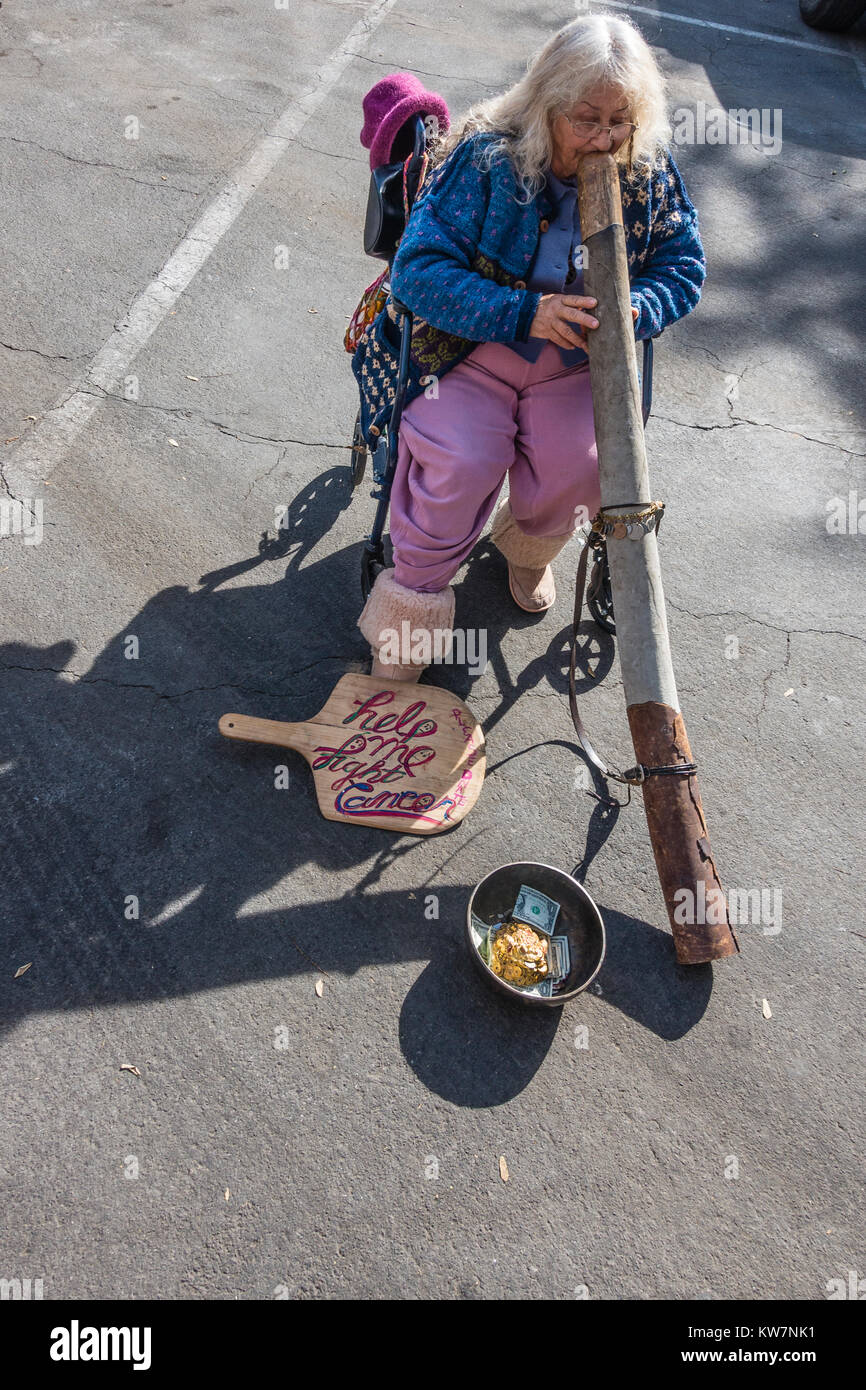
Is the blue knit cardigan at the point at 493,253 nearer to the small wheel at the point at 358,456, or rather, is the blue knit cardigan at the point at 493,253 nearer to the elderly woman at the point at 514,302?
the elderly woman at the point at 514,302

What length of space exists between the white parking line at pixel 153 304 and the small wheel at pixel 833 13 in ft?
16.7

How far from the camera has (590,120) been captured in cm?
247

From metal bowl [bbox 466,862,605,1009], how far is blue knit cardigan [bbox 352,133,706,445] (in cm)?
167

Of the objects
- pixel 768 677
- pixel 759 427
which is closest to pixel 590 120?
pixel 768 677

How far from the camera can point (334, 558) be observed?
3957 mm

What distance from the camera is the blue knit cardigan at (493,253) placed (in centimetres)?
257

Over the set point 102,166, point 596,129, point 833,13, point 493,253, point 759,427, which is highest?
point 833,13

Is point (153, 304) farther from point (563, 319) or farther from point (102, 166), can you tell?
point (563, 319)

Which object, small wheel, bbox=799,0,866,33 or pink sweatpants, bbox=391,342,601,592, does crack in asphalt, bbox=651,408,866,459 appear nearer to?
pink sweatpants, bbox=391,342,601,592

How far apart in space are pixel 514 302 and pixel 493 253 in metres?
0.20

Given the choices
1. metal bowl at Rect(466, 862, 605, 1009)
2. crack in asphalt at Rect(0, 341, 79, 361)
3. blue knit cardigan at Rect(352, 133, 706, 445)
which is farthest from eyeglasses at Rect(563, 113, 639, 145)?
crack in asphalt at Rect(0, 341, 79, 361)

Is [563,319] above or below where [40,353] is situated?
above
